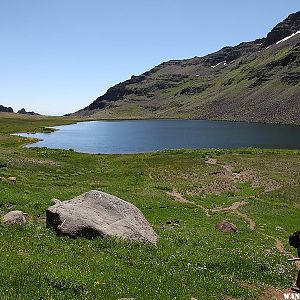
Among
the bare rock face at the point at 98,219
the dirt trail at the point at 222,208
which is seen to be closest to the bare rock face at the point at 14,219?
the bare rock face at the point at 98,219

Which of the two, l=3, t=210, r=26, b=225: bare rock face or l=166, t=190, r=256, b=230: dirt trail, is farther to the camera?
l=166, t=190, r=256, b=230: dirt trail

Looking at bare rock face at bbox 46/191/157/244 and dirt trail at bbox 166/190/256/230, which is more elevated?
bare rock face at bbox 46/191/157/244

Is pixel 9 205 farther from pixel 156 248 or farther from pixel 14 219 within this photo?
pixel 156 248

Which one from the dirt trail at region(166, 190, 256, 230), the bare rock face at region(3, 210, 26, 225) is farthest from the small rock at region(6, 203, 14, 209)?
the dirt trail at region(166, 190, 256, 230)

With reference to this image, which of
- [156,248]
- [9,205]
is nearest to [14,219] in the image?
[9,205]

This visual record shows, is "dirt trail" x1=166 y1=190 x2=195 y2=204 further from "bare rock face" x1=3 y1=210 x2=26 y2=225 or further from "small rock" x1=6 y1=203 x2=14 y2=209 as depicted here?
"bare rock face" x1=3 y1=210 x2=26 y2=225

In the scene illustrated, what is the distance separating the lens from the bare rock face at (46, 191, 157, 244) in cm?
2297

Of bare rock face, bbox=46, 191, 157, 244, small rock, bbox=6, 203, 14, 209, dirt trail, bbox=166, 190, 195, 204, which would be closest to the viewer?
bare rock face, bbox=46, 191, 157, 244

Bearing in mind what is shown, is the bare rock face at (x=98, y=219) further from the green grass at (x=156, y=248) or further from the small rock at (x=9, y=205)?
the small rock at (x=9, y=205)

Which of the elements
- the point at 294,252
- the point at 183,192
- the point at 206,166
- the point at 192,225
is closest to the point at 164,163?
the point at 206,166

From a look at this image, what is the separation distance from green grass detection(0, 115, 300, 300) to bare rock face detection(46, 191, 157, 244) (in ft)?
3.23

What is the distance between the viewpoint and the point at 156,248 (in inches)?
878

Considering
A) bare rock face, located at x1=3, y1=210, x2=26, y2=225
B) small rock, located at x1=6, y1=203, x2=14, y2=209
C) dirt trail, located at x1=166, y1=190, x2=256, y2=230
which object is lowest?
dirt trail, located at x1=166, y1=190, x2=256, y2=230

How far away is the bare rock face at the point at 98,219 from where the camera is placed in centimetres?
2297
